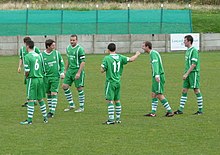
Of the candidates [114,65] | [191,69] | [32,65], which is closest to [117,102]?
[114,65]

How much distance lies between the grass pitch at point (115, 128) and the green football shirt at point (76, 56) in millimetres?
1355

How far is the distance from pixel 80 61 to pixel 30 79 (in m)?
2.77

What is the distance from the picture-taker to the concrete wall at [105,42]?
127ft

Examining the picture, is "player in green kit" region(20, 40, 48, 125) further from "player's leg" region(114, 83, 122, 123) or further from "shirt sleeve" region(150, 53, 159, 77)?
"shirt sleeve" region(150, 53, 159, 77)

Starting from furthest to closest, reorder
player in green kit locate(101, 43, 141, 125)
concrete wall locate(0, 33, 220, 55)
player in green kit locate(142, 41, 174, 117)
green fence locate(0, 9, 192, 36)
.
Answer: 1. green fence locate(0, 9, 192, 36)
2. concrete wall locate(0, 33, 220, 55)
3. player in green kit locate(142, 41, 174, 117)
4. player in green kit locate(101, 43, 141, 125)

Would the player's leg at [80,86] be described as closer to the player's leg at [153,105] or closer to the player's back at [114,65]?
the player's leg at [153,105]

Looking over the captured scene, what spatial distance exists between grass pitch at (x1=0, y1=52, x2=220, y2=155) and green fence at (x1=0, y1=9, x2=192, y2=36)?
17790 millimetres

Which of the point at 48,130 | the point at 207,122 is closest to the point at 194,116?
the point at 207,122

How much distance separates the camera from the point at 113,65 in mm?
15312

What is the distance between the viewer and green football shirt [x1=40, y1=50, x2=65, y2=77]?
1705 centimetres

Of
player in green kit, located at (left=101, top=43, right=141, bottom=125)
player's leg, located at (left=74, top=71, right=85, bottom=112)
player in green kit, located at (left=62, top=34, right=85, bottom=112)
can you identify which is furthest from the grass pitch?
player in green kit, located at (left=62, top=34, right=85, bottom=112)

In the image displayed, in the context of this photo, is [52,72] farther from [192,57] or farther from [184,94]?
[192,57]

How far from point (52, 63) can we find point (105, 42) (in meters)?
23.9

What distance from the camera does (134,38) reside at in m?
41.5
